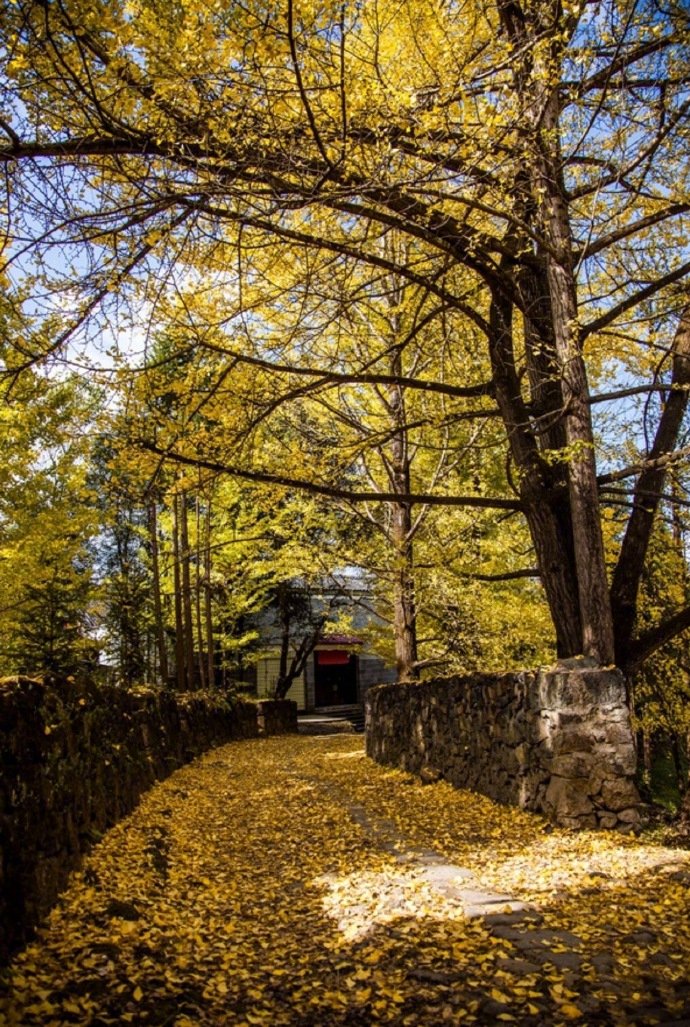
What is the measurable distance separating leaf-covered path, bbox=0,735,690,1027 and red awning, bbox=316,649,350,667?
1015 inches

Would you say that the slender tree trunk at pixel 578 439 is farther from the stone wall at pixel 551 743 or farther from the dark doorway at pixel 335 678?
the dark doorway at pixel 335 678

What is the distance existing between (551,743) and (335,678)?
28166 mm

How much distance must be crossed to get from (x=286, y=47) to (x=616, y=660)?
18.4 ft

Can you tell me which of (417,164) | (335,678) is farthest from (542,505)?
(335,678)

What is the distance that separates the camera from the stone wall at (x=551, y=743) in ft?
19.9

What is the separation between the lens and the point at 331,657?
32406 millimetres

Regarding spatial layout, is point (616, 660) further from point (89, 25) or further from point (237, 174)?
point (89, 25)

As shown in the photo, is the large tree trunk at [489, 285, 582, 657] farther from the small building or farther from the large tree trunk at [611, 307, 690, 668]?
the small building

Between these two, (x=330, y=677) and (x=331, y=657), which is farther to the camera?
(x=330, y=677)

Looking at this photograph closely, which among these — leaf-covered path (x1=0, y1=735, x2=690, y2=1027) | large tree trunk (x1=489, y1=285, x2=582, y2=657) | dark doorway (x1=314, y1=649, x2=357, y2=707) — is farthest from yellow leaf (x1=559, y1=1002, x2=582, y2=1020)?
dark doorway (x1=314, y1=649, x2=357, y2=707)

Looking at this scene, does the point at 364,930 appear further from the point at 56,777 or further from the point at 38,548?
the point at 38,548

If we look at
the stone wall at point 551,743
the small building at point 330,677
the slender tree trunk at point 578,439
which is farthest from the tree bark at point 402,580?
the small building at point 330,677

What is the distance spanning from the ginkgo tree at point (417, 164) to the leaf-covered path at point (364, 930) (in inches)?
83.5

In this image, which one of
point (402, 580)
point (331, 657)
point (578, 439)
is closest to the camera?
point (578, 439)
